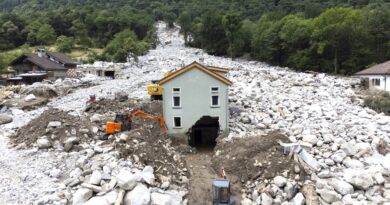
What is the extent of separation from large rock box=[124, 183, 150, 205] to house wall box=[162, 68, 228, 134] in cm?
756

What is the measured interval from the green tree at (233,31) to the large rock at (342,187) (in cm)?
5649

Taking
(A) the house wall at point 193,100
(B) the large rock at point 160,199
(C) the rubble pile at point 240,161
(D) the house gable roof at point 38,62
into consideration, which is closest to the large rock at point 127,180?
(C) the rubble pile at point 240,161

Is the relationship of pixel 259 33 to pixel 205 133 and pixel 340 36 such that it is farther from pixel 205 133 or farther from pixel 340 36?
pixel 205 133

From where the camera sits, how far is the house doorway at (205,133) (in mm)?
23766

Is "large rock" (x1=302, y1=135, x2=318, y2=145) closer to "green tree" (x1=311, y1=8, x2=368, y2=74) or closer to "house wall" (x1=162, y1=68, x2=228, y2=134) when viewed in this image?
"house wall" (x1=162, y1=68, x2=228, y2=134)

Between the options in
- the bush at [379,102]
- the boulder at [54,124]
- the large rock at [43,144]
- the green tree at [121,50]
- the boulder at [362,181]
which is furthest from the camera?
the green tree at [121,50]

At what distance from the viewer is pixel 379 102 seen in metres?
29.3

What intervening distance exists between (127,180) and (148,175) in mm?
1229

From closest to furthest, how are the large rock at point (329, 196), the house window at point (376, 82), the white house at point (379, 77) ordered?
1. the large rock at point (329, 196)
2. the white house at point (379, 77)
3. the house window at point (376, 82)

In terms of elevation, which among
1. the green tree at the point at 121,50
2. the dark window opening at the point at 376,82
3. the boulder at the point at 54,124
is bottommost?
the boulder at the point at 54,124

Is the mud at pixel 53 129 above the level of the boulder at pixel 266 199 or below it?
above

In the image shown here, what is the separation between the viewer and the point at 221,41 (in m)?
77.5

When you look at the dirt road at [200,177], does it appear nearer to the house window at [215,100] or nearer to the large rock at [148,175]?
the large rock at [148,175]

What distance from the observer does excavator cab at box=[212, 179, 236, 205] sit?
15.8m
